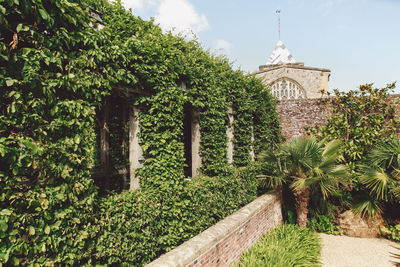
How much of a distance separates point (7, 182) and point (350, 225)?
28.9 feet

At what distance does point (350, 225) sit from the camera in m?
7.54

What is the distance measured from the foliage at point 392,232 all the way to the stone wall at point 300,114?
13.6 feet

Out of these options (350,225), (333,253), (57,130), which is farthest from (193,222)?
(350,225)

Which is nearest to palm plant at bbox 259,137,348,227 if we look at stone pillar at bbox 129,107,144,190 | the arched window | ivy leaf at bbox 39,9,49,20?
stone pillar at bbox 129,107,144,190

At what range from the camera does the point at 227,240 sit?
4312 mm

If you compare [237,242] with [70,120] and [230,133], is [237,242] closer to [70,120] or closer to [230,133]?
[230,133]

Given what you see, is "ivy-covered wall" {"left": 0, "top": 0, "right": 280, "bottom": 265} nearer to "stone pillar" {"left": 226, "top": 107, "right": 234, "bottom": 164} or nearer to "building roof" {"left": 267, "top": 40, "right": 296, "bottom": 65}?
"stone pillar" {"left": 226, "top": 107, "right": 234, "bottom": 164}

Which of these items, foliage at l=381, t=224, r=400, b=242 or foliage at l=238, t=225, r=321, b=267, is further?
foliage at l=381, t=224, r=400, b=242

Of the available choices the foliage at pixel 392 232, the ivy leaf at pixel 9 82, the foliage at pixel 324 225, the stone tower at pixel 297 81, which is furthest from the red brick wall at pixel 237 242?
the stone tower at pixel 297 81

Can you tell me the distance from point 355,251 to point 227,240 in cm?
449

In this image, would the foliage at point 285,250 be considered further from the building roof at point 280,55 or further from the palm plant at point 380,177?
the building roof at point 280,55

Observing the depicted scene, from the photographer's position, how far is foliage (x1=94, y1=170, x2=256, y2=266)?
3.23 m

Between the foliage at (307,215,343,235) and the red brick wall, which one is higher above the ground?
the red brick wall

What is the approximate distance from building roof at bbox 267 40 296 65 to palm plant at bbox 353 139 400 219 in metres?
28.9
